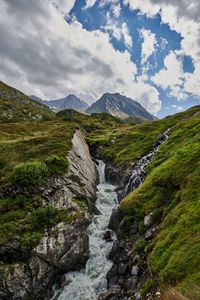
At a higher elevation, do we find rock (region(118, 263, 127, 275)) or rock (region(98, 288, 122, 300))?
rock (region(118, 263, 127, 275))

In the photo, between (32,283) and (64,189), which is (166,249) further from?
(64,189)

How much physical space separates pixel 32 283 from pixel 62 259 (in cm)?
426

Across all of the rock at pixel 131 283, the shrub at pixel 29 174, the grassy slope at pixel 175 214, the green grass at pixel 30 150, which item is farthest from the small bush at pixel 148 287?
the green grass at pixel 30 150

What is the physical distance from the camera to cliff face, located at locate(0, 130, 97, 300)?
29.5 m

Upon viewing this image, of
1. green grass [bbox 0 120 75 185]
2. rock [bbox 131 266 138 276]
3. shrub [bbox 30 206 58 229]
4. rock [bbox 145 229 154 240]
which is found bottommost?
rock [bbox 131 266 138 276]

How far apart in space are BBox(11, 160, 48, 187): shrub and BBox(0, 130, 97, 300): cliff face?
1.40 m

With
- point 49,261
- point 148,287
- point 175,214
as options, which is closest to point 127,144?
point 49,261

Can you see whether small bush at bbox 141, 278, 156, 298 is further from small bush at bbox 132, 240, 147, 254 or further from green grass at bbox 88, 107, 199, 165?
green grass at bbox 88, 107, 199, 165

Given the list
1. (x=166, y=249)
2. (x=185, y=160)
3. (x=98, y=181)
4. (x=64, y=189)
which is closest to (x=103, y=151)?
Answer: (x=98, y=181)

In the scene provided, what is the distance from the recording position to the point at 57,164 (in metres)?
46.6

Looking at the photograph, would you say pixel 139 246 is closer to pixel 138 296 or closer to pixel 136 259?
pixel 136 259

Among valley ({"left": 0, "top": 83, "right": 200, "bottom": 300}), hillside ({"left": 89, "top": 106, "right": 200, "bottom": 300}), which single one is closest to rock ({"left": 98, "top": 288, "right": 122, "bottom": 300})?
valley ({"left": 0, "top": 83, "right": 200, "bottom": 300})

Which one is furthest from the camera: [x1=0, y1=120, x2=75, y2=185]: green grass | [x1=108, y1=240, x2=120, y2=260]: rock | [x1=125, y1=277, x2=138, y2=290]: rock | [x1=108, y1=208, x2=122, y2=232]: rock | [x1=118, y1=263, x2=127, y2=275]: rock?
[x1=0, y1=120, x2=75, y2=185]: green grass

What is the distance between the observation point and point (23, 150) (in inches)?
2147
